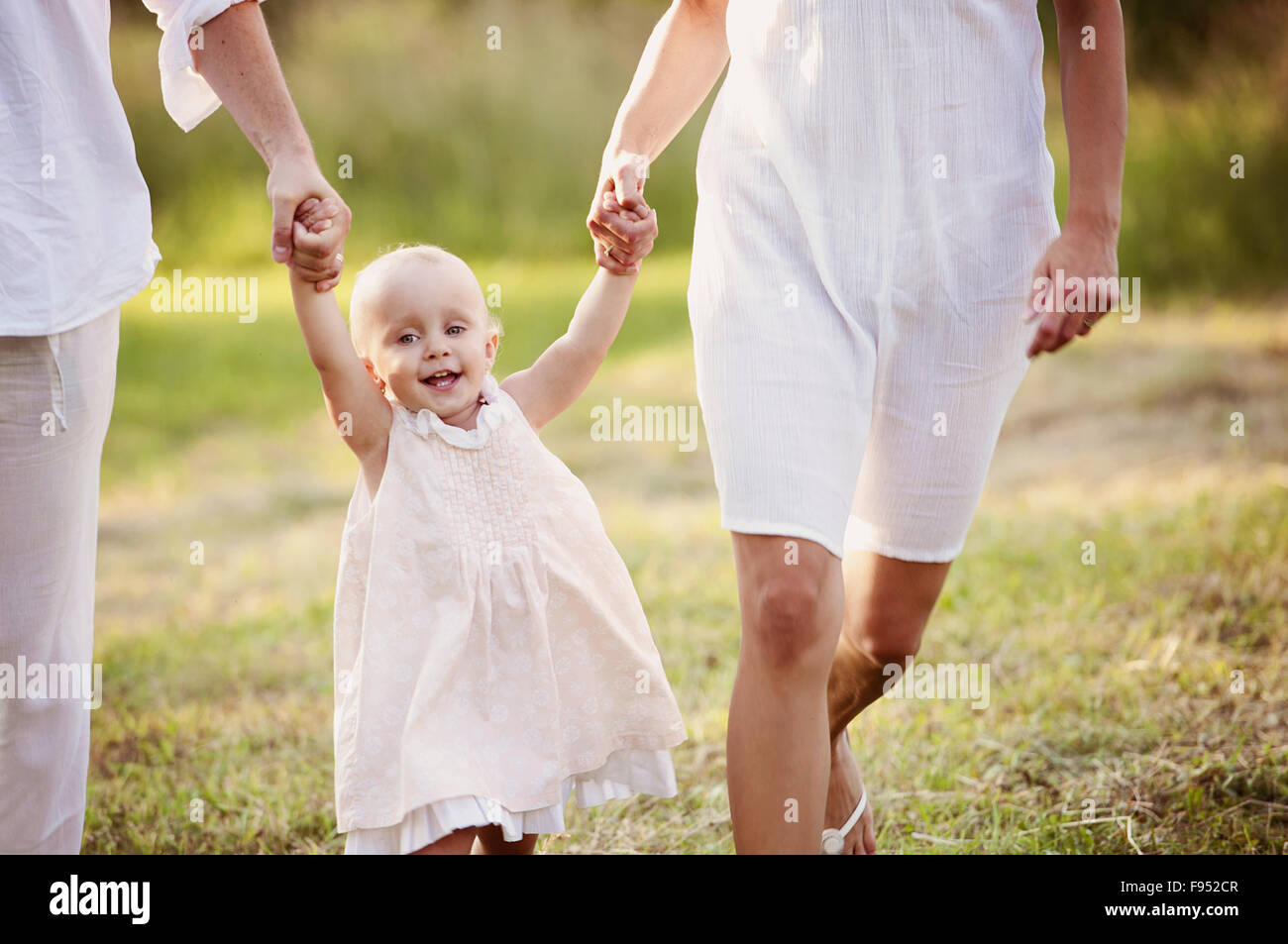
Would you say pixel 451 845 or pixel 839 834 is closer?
pixel 451 845

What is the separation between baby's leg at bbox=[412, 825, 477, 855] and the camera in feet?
6.54

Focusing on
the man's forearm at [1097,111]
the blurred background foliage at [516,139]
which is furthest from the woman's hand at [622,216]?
the blurred background foliage at [516,139]

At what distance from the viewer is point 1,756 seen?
7.03ft

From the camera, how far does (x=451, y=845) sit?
79.1 inches

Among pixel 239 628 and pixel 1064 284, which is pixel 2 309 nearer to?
pixel 1064 284

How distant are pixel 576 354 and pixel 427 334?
25 cm

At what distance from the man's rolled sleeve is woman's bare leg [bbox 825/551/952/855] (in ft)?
4.04

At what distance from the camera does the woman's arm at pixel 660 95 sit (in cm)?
217

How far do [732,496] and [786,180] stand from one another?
0.45m

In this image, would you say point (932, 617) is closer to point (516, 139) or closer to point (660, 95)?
point (660, 95)

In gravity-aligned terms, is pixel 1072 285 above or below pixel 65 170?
below

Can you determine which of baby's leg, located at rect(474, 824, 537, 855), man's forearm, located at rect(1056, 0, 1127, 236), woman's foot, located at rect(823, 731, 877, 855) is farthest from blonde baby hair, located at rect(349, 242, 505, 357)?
woman's foot, located at rect(823, 731, 877, 855)

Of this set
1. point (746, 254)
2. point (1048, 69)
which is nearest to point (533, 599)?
point (746, 254)

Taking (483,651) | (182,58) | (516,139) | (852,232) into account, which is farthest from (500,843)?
(516,139)
